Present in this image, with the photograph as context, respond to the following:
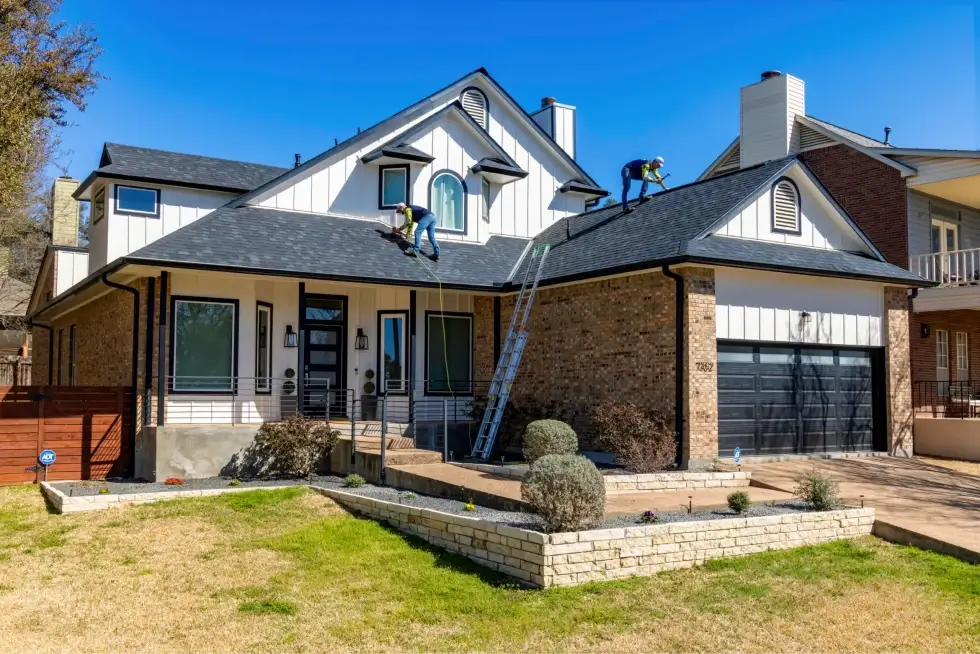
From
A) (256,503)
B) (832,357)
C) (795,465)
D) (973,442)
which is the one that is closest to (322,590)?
(256,503)

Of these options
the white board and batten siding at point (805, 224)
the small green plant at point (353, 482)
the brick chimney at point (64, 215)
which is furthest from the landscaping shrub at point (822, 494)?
the brick chimney at point (64, 215)

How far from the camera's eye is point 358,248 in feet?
59.0

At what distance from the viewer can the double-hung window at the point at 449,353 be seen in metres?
18.8

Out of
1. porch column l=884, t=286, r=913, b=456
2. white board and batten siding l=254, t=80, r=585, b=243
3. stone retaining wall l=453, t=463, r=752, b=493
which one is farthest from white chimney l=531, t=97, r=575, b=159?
stone retaining wall l=453, t=463, r=752, b=493

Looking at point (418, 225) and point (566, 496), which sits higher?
point (418, 225)

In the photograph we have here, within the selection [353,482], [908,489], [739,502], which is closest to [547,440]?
[353,482]

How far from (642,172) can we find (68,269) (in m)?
15.8

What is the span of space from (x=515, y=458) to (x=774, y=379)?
5.12 m

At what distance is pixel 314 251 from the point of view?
1709 cm

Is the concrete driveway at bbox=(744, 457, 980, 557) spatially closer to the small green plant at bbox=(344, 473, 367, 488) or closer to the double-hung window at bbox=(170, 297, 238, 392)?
the small green plant at bbox=(344, 473, 367, 488)

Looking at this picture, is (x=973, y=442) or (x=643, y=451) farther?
(x=973, y=442)

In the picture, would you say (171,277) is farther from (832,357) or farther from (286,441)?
(832,357)

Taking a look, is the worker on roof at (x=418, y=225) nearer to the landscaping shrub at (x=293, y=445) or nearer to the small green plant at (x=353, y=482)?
the landscaping shrub at (x=293, y=445)

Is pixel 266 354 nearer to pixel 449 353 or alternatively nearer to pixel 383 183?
pixel 449 353
